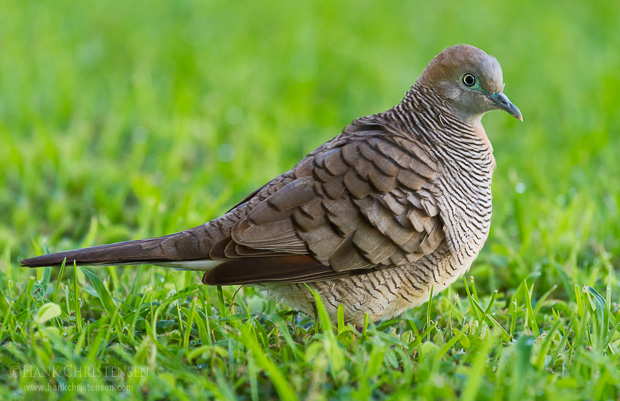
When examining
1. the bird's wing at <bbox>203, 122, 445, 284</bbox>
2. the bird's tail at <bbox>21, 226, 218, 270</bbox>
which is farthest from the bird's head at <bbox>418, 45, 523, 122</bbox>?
the bird's tail at <bbox>21, 226, 218, 270</bbox>

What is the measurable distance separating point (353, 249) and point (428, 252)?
1.09 feet

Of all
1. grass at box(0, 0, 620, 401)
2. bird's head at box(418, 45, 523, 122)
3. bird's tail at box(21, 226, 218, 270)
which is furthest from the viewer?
bird's head at box(418, 45, 523, 122)

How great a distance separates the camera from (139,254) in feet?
10.6

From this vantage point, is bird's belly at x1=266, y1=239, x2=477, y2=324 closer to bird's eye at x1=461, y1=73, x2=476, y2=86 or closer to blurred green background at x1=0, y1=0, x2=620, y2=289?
bird's eye at x1=461, y1=73, x2=476, y2=86

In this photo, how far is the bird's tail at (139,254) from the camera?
126 inches

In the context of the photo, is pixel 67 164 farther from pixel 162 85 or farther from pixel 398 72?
pixel 398 72

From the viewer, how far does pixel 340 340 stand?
3.09 m

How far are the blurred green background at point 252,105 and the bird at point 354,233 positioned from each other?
997 mm

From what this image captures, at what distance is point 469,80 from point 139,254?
1.70 m

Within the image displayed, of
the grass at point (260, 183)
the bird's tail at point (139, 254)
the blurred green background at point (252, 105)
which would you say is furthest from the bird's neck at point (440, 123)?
the bird's tail at point (139, 254)

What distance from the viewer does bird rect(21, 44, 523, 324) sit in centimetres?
321

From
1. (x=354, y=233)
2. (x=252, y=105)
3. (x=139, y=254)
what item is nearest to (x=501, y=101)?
(x=354, y=233)

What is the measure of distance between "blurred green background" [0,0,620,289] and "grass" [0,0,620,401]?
25 millimetres

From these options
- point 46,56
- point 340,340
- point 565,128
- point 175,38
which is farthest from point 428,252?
point 175,38
